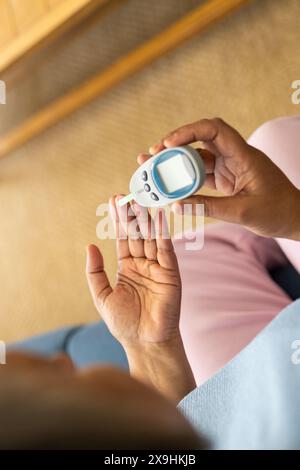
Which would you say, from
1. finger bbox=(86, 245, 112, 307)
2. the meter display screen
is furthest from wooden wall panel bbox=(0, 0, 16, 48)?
the meter display screen

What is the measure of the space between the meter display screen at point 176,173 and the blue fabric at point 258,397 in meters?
0.21

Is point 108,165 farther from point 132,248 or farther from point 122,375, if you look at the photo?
point 122,375

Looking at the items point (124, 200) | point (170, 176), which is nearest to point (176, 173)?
point (170, 176)

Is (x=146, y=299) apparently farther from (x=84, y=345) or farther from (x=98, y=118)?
(x=98, y=118)

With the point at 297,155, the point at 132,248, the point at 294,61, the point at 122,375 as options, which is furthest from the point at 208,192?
the point at 122,375

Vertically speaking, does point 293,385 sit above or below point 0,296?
below

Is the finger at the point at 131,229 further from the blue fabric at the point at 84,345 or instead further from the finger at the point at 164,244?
the blue fabric at the point at 84,345

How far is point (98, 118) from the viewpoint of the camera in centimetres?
158

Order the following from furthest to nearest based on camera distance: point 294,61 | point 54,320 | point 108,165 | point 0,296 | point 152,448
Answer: point 0,296 < point 54,320 < point 108,165 < point 294,61 < point 152,448

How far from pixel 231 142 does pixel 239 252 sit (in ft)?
1.12

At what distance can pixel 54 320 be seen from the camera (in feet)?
5.41

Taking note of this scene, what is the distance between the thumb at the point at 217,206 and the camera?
1.96ft

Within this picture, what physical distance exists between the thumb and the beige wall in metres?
0.69

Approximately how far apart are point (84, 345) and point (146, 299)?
56 centimetres
